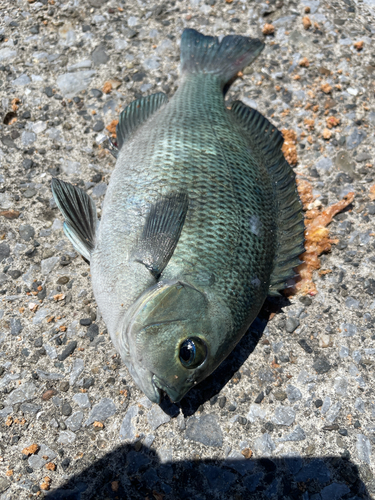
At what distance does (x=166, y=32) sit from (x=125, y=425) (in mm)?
3129

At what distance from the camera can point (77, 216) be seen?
8.07ft

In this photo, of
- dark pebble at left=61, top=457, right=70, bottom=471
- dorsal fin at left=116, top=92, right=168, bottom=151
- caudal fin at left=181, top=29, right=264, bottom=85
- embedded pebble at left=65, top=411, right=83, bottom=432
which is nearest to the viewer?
dark pebble at left=61, top=457, right=70, bottom=471

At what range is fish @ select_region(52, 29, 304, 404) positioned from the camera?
6.23ft

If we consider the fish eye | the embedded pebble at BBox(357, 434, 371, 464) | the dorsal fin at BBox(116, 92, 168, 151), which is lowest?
the embedded pebble at BBox(357, 434, 371, 464)

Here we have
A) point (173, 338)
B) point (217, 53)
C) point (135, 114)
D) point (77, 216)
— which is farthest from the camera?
point (217, 53)

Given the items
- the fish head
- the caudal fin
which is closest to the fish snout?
the fish head

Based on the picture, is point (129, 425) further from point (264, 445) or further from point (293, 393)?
point (293, 393)

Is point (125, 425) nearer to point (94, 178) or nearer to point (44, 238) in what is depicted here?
point (44, 238)

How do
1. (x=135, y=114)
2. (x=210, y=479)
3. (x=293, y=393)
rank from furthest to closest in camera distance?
(x=135, y=114) < (x=293, y=393) < (x=210, y=479)

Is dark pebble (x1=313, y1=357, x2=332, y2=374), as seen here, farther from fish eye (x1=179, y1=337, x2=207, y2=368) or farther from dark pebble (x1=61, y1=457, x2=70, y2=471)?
dark pebble (x1=61, y1=457, x2=70, y2=471)

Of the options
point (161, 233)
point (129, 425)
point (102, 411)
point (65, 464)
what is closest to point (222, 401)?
point (129, 425)

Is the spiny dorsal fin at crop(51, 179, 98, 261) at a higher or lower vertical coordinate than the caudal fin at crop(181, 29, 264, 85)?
lower

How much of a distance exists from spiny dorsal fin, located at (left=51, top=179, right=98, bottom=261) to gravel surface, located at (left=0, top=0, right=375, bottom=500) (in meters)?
0.30

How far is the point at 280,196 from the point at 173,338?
3.70 ft
